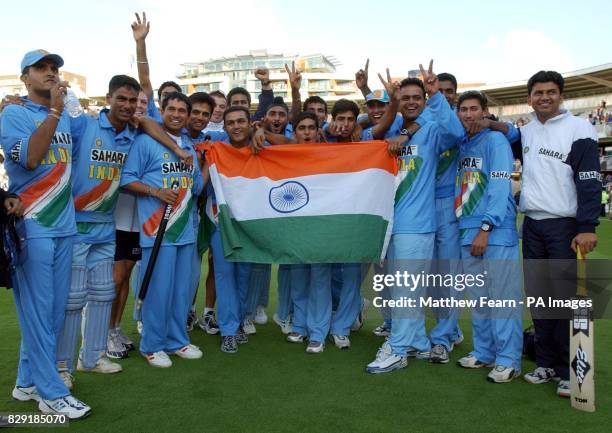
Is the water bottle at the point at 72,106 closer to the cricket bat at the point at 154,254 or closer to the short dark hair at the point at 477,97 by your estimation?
the cricket bat at the point at 154,254

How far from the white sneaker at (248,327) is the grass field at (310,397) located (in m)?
0.69

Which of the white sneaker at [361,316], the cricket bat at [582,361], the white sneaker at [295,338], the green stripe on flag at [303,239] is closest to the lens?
the cricket bat at [582,361]

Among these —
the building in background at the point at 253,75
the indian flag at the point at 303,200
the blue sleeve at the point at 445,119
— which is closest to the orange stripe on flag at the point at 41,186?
the indian flag at the point at 303,200

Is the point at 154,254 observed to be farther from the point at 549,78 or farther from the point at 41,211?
the point at 549,78

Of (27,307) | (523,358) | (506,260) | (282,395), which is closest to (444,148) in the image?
(506,260)

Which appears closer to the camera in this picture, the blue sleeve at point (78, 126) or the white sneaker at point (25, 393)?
the white sneaker at point (25, 393)

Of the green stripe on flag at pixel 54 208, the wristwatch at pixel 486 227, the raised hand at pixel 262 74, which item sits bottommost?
the wristwatch at pixel 486 227

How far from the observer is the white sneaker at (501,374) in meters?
4.26

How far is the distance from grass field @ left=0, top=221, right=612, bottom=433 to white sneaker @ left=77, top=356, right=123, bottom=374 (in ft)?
0.26

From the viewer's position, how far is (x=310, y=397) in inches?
154

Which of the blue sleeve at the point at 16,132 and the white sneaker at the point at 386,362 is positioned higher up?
the blue sleeve at the point at 16,132

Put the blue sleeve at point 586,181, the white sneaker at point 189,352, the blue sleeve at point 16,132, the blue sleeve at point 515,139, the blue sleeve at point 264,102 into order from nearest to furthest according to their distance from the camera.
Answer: the blue sleeve at point 16,132, the blue sleeve at point 586,181, the blue sleeve at point 515,139, the white sneaker at point 189,352, the blue sleeve at point 264,102

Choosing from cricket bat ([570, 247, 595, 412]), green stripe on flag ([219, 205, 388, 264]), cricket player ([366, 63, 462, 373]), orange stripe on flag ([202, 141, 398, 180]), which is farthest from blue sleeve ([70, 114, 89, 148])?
cricket bat ([570, 247, 595, 412])

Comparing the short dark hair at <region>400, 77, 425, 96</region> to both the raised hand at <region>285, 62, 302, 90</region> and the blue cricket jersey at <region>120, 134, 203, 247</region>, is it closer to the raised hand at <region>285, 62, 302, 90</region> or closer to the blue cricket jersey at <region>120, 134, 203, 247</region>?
the raised hand at <region>285, 62, 302, 90</region>
